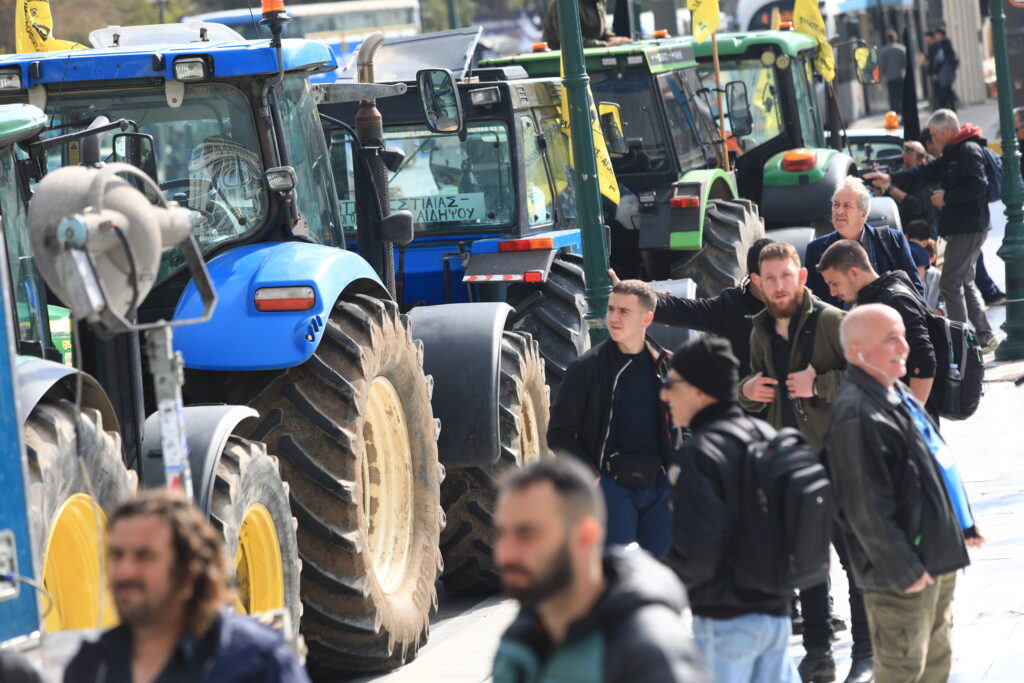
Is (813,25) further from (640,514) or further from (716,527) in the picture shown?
(716,527)

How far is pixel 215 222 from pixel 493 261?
2752 millimetres

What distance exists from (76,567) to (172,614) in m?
1.97

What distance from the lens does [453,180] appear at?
998cm

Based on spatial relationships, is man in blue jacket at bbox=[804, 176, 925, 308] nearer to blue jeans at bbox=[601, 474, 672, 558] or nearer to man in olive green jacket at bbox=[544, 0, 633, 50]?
blue jeans at bbox=[601, 474, 672, 558]

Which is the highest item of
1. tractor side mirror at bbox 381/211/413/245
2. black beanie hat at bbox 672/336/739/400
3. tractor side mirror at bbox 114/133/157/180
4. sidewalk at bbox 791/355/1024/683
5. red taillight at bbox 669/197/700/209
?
tractor side mirror at bbox 114/133/157/180

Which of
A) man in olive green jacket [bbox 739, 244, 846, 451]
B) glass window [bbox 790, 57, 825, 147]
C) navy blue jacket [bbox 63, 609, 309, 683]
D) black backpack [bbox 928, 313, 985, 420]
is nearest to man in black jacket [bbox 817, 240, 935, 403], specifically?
black backpack [bbox 928, 313, 985, 420]

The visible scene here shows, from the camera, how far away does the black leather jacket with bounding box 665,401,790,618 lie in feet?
15.5

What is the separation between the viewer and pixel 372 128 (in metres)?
8.44

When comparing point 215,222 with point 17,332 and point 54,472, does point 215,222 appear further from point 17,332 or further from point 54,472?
point 54,472

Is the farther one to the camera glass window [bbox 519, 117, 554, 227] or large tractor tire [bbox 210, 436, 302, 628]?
glass window [bbox 519, 117, 554, 227]

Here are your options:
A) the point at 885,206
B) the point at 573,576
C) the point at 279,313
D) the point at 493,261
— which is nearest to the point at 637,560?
the point at 573,576

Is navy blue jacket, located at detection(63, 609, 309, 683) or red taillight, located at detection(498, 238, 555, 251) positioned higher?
red taillight, located at detection(498, 238, 555, 251)

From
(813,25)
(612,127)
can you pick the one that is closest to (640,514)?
(612,127)

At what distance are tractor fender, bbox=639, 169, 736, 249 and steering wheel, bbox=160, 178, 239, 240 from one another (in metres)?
5.22
